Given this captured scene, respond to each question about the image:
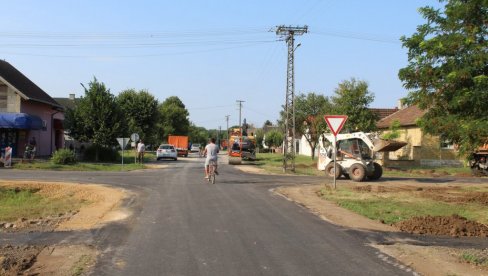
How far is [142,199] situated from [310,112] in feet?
123

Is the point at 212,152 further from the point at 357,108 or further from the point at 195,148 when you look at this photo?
the point at 195,148

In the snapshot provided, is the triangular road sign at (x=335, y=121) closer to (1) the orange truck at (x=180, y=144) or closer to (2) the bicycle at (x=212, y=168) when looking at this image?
(2) the bicycle at (x=212, y=168)

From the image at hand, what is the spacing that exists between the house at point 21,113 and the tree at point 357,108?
21.9m

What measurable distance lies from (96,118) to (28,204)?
22.7m

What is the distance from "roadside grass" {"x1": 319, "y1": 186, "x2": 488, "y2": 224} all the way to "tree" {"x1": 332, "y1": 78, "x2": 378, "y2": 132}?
59.9ft

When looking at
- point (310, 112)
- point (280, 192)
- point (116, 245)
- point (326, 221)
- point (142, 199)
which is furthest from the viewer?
point (310, 112)

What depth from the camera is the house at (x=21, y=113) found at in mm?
35000

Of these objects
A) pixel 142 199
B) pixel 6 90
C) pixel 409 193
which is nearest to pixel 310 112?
pixel 6 90

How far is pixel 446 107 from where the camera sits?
15398 mm

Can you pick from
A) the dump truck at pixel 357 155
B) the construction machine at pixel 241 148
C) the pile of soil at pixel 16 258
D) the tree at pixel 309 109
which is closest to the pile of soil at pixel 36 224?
the pile of soil at pixel 16 258

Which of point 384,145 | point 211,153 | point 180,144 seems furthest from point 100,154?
point 180,144

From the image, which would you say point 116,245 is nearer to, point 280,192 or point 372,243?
point 372,243

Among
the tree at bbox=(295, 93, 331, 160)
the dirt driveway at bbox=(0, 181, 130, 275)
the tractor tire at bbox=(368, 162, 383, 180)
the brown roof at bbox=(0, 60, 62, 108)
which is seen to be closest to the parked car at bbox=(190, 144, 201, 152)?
the tree at bbox=(295, 93, 331, 160)

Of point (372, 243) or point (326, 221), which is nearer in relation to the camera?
point (372, 243)
